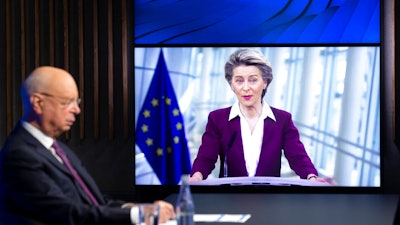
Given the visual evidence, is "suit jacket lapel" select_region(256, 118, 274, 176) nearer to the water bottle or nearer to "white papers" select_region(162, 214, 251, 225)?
"white papers" select_region(162, 214, 251, 225)

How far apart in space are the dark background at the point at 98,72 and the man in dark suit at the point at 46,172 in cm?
449

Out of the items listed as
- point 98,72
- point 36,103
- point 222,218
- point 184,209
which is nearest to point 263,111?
point 98,72

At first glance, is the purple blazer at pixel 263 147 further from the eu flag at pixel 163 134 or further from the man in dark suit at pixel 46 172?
the man in dark suit at pixel 46 172

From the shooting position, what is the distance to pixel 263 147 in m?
7.08

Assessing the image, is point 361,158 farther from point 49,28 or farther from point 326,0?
point 49,28

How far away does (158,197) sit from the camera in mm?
7238

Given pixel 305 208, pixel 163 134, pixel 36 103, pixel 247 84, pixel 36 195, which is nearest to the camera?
pixel 36 195

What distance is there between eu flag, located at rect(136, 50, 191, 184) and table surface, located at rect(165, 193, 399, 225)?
3.88 ft

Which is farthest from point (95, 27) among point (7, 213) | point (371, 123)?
point (7, 213)

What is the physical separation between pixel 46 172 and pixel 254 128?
460 centimetres

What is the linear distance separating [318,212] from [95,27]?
128 inches

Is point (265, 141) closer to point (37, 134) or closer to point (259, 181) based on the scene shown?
point (259, 181)

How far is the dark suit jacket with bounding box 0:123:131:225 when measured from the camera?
2.53 m

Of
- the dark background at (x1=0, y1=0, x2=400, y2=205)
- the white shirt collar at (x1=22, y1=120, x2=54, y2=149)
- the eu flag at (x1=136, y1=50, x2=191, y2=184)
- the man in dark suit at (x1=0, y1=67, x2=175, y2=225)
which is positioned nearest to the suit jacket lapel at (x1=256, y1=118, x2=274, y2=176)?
the dark background at (x1=0, y1=0, x2=400, y2=205)
